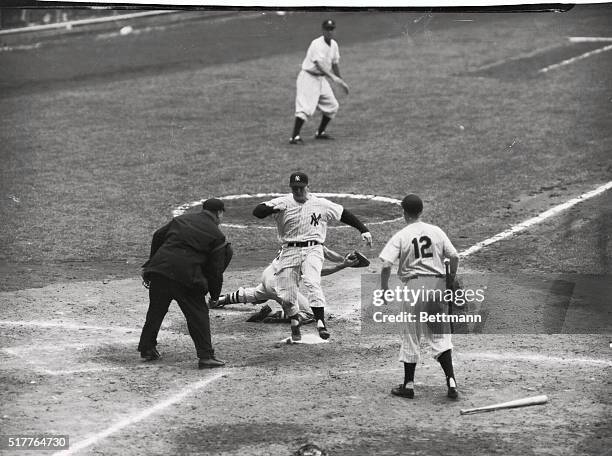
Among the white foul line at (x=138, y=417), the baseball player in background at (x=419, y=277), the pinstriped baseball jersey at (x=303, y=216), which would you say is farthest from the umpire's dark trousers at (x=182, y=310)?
the baseball player in background at (x=419, y=277)

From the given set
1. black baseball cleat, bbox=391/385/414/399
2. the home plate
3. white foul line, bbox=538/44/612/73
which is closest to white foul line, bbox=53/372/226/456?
the home plate

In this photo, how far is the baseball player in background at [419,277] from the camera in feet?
33.8

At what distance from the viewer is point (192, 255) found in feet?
36.2

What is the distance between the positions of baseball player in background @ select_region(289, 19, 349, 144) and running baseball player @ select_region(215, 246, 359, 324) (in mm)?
8132

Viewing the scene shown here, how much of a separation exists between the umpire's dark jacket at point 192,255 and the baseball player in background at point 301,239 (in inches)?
34.0

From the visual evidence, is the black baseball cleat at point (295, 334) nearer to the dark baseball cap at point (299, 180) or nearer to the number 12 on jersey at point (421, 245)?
the dark baseball cap at point (299, 180)

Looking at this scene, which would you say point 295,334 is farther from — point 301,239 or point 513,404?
point 513,404

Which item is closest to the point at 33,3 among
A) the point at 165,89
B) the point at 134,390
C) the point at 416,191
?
the point at 134,390

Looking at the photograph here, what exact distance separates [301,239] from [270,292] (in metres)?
0.80

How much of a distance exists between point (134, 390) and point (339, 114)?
14.0 meters

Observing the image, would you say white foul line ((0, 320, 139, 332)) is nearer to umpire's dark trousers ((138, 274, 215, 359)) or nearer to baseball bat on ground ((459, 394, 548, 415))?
umpire's dark trousers ((138, 274, 215, 359))

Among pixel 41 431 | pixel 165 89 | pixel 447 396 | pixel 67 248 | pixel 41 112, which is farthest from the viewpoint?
pixel 165 89

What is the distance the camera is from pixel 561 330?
12.3 meters

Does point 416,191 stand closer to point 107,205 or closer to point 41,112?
point 107,205
